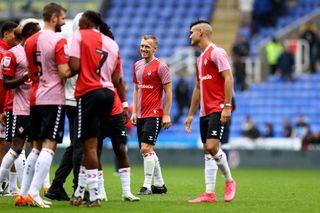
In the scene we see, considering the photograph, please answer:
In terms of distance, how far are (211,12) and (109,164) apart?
38.1ft

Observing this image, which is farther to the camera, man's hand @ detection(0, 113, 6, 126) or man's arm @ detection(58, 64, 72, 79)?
man's hand @ detection(0, 113, 6, 126)

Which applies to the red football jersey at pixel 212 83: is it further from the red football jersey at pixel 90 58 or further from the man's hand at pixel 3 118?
the man's hand at pixel 3 118

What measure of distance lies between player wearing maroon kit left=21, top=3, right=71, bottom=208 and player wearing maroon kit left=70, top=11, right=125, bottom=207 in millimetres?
208

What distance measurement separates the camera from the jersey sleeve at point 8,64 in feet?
46.0

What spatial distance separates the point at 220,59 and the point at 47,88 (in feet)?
8.31

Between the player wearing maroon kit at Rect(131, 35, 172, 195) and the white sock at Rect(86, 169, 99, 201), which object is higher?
the player wearing maroon kit at Rect(131, 35, 172, 195)

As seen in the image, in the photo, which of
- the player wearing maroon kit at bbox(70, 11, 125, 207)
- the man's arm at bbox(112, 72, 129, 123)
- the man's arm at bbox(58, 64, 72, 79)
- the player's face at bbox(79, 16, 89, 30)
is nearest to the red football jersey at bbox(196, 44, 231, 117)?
the man's arm at bbox(112, 72, 129, 123)

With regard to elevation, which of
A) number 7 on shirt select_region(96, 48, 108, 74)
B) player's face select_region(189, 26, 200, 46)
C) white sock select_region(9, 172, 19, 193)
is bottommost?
white sock select_region(9, 172, 19, 193)

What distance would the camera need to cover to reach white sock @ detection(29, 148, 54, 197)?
41.0 feet

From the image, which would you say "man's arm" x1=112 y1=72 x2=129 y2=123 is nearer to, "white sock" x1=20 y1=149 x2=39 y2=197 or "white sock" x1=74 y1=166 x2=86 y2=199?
"white sock" x1=74 y1=166 x2=86 y2=199

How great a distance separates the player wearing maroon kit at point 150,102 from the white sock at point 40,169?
3672mm

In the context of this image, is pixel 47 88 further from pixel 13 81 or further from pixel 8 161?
pixel 8 161

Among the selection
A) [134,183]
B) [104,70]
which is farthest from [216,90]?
[134,183]

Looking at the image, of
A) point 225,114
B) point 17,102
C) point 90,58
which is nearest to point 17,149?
point 17,102
